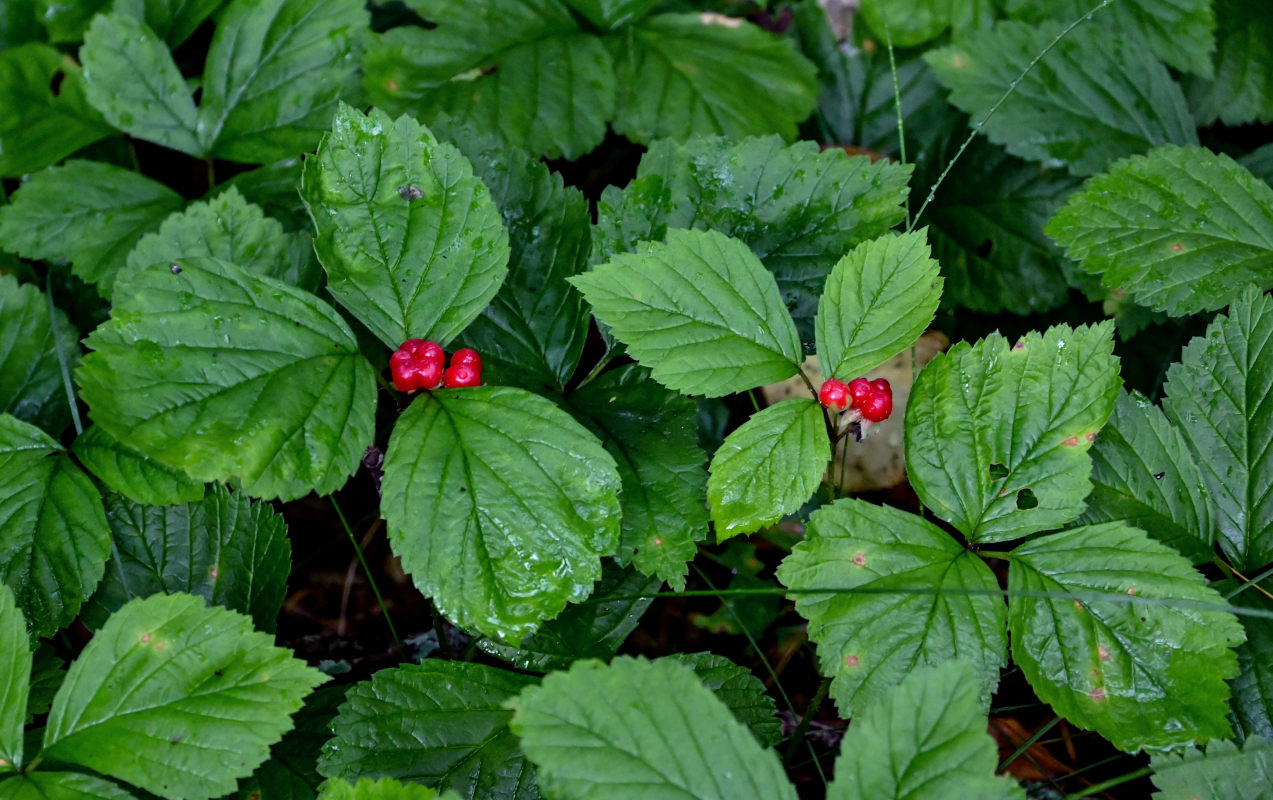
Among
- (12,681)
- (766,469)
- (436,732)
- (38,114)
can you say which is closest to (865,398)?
(766,469)

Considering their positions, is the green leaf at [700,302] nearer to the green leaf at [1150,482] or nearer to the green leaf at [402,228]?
the green leaf at [402,228]

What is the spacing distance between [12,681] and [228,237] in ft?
3.48

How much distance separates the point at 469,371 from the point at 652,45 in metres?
1.46

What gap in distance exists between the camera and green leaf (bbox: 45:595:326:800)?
165cm

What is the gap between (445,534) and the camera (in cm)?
169

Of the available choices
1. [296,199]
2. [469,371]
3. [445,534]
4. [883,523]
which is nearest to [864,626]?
[883,523]

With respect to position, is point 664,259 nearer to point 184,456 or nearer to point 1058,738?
point 184,456

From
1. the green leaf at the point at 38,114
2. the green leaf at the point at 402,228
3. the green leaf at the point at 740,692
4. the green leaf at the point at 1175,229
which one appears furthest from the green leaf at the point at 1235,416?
the green leaf at the point at 38,114

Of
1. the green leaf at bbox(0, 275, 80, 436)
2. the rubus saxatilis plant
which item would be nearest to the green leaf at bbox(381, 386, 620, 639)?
the rubus saxatilis plant

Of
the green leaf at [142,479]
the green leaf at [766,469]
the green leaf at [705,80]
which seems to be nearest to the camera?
the green leaf at [766,469]

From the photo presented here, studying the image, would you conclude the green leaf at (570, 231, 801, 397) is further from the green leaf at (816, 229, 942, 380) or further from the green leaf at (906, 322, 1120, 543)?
the green leaf at (906, 322, 1120, 543)

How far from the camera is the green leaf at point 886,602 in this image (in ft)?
5.58

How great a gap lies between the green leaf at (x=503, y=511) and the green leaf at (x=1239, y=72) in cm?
243

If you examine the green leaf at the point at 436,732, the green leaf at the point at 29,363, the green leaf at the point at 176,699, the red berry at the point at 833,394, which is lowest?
the green leaf at the point at 436,732
